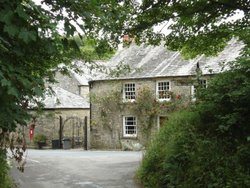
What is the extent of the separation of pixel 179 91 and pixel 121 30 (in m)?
16.9

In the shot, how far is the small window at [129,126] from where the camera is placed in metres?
31.9

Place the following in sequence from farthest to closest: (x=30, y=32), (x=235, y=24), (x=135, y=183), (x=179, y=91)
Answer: (x=179, y=91)
(x=235, y=24)
(x=135, y=183)
(x=30, y=32)

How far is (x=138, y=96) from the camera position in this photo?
31266 mm

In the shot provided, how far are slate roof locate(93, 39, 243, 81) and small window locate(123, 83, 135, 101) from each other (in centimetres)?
77

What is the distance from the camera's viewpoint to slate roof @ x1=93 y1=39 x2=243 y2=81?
95.6 ft

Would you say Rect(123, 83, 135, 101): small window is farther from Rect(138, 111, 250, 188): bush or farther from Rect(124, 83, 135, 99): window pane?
Rect(138, 111, 250, 188): bush

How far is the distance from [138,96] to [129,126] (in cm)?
255

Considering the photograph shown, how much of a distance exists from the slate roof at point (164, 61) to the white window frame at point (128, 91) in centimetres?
69

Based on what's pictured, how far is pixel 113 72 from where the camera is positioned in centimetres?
1327

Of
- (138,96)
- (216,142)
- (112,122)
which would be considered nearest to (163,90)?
(138,96)

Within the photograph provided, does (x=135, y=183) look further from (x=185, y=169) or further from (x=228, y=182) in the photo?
(x=228, y=182)

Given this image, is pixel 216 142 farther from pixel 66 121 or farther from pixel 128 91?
pixel 66 121

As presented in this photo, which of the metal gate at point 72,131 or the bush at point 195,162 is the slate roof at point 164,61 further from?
the bush at point 195,162

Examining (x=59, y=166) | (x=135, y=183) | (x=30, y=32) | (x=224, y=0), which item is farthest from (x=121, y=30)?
(x=30, y=32)
